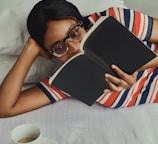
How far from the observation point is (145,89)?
119cm

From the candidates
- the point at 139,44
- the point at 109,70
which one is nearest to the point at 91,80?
the point at 109,70

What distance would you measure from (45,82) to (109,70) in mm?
277

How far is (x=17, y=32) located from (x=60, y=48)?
0.25 metres

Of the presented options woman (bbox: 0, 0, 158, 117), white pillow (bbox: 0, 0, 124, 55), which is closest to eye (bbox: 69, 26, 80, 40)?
woman (bbox: 0, 0, 158, 117)

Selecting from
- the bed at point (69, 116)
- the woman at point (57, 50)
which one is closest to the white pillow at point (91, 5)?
the bed at point (69, 116)

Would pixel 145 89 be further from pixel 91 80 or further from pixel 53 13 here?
pixel 53 13

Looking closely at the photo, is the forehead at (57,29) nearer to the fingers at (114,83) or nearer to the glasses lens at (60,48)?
the glasses lens at (60,48)

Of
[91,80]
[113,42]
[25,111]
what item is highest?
[113,42]

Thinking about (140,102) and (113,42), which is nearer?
(113,42)

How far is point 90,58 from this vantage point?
962 millimetres

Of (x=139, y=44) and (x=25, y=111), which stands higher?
(x=139, y=44)

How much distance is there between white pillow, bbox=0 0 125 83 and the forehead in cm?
20

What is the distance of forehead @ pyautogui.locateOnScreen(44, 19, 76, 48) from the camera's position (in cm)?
104

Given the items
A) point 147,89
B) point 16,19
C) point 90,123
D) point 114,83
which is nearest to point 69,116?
point 90,123
